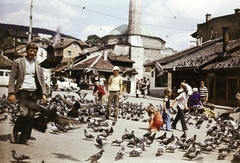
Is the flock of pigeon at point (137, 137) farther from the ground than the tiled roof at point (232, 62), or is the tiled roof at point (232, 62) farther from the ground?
the tiled roof at point (232, 62)

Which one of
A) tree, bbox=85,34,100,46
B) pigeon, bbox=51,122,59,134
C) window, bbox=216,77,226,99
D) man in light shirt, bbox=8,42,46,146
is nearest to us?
man in light shirt, bbox=8,42,46,146

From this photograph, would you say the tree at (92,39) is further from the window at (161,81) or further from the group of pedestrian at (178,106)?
the window at (161,81)

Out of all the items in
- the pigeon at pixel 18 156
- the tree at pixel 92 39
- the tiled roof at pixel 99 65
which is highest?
the tree at pixel 92 39

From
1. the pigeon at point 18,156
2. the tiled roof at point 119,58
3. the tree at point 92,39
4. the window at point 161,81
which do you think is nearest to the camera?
the pigeon at point 18,156

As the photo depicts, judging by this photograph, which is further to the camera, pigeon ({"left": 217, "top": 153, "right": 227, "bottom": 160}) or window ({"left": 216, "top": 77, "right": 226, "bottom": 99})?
window ({"left": 216, "top": 77, "right": 226, "bottom": 99})

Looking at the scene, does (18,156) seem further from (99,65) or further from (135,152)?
(99,65)

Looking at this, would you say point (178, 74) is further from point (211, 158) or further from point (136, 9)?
point (211, 158)

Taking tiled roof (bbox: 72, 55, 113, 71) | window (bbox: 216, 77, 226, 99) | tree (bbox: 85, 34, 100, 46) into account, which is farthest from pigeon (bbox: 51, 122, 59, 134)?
window (bbox: 216, 77, 226, 99)

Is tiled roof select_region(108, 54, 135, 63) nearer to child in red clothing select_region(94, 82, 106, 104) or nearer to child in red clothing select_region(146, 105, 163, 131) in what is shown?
child in red clothing select_region(94, 82, 106, 104)

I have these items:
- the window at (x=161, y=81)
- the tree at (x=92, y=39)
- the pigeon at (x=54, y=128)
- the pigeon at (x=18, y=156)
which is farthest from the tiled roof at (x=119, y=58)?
the window at (x=161, y=81)

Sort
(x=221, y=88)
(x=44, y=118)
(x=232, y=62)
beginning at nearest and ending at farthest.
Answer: (x=44, y=118) < (x=232, y=62) < (x=221, y=88)

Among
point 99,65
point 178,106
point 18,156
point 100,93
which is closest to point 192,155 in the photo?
point 178,106

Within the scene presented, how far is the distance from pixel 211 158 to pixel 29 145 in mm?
2463

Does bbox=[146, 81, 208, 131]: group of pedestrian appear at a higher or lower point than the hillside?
lower
